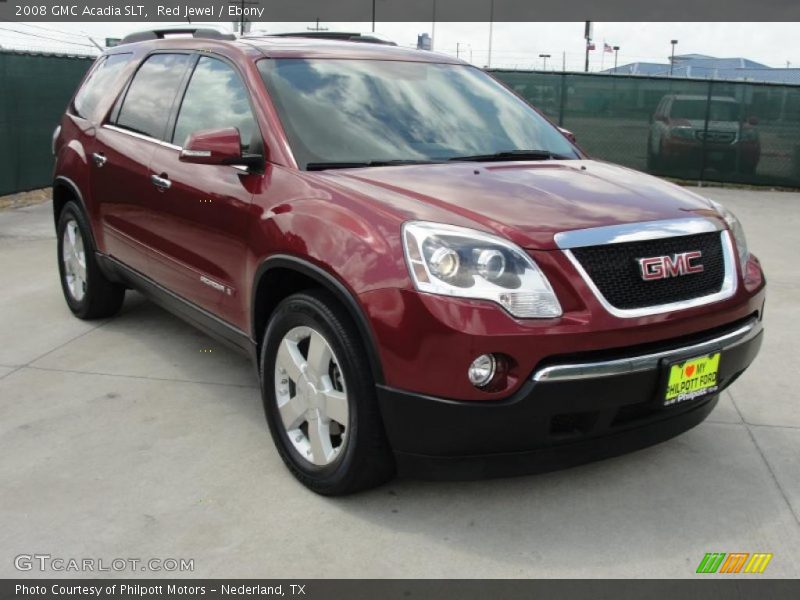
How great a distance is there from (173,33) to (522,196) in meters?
2.96

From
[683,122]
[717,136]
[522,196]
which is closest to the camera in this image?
[522,196]

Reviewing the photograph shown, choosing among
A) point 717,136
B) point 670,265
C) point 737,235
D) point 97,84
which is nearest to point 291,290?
point 670,265

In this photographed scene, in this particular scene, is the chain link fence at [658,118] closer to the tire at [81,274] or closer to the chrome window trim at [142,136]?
the tire at [81,274]

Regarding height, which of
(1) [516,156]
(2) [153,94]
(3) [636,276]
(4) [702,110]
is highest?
(4) [702,110]

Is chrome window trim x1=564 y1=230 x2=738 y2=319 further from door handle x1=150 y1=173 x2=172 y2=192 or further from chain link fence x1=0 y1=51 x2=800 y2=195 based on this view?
chain link fence x1=0 y1=51 x2=800 y2=195

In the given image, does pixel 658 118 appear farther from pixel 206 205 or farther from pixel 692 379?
pixel 692 379

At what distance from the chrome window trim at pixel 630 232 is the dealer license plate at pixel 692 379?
0.47 meters

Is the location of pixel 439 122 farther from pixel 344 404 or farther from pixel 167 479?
pixel 167 479

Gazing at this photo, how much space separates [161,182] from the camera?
4.20m

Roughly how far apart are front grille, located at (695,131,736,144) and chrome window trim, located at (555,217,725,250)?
11.7 meters

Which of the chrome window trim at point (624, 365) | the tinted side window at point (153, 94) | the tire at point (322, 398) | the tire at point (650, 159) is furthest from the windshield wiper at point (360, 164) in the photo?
the tire at point (650, 159)

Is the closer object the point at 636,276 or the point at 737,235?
the point at 636,276

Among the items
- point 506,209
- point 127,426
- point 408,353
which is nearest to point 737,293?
point 506,209

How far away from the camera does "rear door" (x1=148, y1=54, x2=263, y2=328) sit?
3.64 metres
